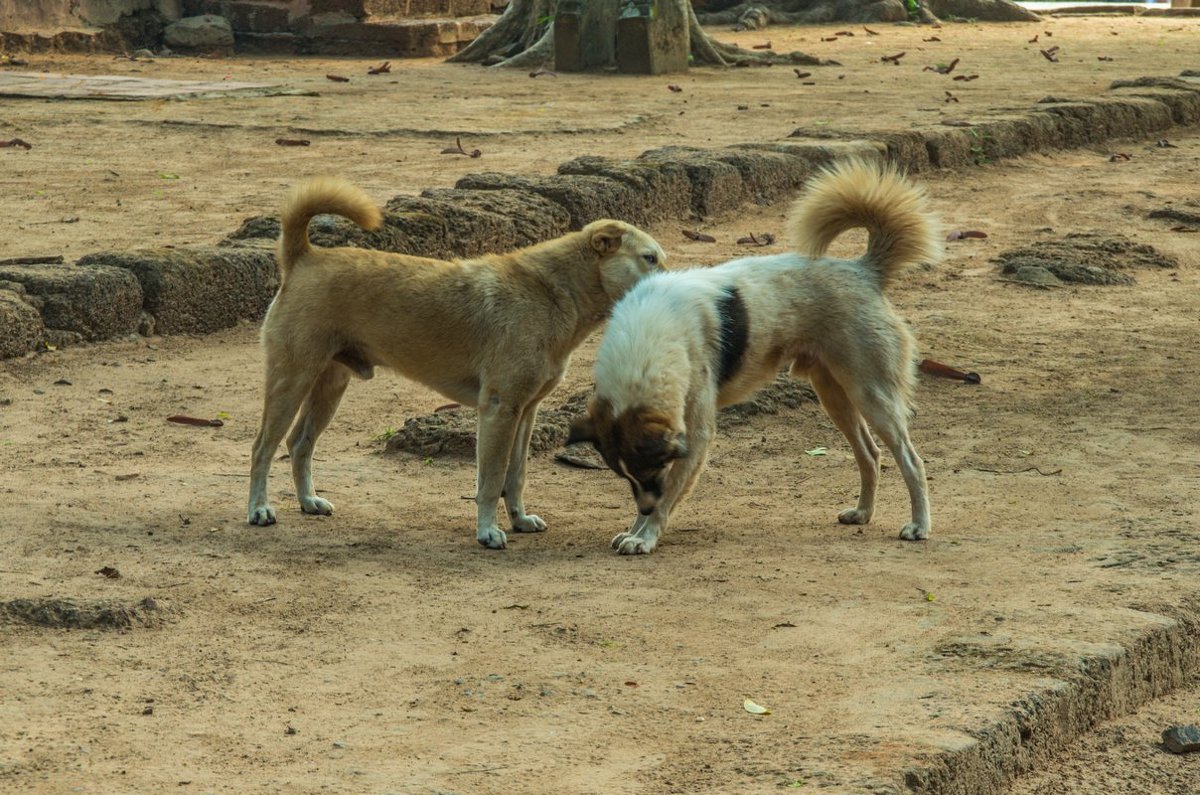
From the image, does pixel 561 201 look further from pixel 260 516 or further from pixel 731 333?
pixel 260 516

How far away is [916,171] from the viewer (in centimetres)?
1192

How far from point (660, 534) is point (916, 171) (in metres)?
7.44

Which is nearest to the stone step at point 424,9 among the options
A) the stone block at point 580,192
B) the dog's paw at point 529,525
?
the stone block at point 580,192

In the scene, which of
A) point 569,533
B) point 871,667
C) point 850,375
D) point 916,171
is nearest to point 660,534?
point 569,533

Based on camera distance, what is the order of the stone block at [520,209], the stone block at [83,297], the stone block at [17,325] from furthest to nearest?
the stone block at [520,209], the stone block at [83,297], the stone block at [17,325]

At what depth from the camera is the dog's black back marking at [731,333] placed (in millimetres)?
5242

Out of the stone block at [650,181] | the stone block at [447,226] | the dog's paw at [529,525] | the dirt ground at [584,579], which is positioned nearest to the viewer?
the dirt ground at [584,579]

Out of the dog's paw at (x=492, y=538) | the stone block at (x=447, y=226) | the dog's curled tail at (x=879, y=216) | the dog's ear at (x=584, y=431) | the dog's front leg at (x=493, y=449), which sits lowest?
the dog's paw at (x=492, y=538)

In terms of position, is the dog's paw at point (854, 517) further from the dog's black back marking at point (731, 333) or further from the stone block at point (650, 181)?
the stone block at point (650, 181)

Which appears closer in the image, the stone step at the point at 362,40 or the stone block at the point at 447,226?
the stone block at the point at 447,226

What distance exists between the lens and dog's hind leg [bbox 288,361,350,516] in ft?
18.0

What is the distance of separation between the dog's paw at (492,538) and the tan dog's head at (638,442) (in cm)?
41

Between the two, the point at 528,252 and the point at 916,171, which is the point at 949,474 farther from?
the point at 916,171

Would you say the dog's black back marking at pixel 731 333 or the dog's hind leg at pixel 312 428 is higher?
the dog's black back marking at pixel 731 333
